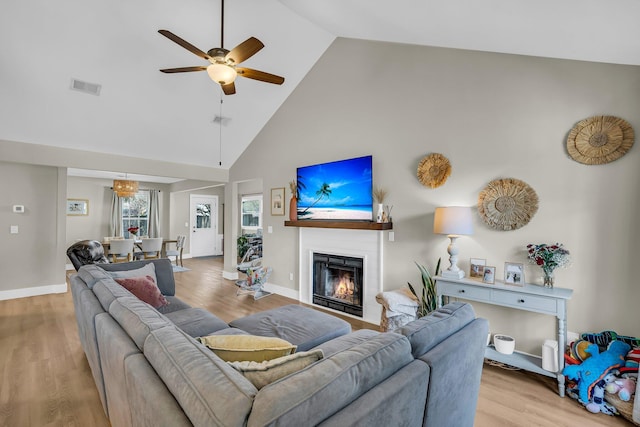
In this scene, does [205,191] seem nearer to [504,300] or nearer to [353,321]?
[353,321]

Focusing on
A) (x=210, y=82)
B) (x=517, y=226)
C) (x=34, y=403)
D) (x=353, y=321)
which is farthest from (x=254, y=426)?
(x=210, y=82)

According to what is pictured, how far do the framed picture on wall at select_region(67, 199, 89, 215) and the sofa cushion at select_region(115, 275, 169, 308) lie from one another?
6.35 metres

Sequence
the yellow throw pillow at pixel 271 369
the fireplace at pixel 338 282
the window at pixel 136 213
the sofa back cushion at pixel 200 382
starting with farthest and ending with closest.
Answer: the window at pixel 136 213 → the fireplace at pixel 338 282 → the yellow throw pillow at pixel 271 369 → the sofa back cushion at pixel 200 382

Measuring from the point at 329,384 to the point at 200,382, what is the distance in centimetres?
40

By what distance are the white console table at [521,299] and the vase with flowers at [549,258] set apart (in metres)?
0.12

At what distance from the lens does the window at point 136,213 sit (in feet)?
27.5

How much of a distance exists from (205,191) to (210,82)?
5603 mm

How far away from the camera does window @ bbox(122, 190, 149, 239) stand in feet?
27.5

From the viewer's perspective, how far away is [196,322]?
2.47m

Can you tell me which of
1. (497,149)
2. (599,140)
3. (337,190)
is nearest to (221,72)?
(337,190)

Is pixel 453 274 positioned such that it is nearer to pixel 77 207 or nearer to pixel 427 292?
pixel 427 292

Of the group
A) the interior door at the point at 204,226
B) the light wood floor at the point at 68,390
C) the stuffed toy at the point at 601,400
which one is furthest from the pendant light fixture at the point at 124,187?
the stuffed toy at the point at 601,400

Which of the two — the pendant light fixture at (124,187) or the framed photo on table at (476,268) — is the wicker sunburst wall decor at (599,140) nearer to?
the framed photo on table at (476,268)

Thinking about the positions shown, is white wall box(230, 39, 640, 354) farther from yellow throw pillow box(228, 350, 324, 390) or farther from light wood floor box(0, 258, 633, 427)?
yellow throw pillow box(228, 350, 324, 390)
